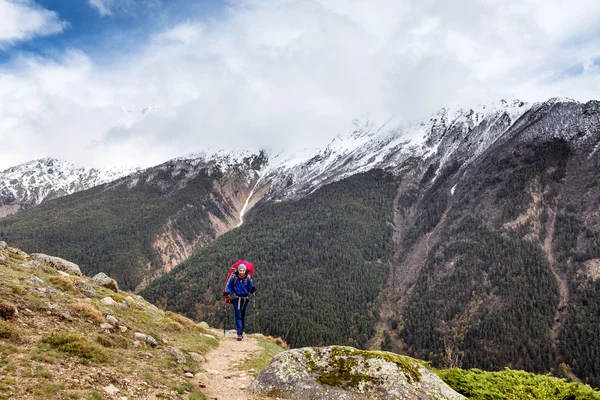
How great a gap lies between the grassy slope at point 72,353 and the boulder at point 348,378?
101 inches

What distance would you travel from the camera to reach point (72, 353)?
10.6 metres

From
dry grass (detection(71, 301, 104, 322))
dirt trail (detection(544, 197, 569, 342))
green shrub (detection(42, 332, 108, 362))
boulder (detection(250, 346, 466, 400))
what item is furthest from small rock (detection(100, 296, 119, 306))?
dirt trail (detection(544, 197, 569, 342))

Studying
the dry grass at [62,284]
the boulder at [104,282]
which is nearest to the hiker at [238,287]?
the dry grass at [62,284]

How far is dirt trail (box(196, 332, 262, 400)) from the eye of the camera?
1127 centimetres

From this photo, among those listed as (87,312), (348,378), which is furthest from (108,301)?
(348,378)

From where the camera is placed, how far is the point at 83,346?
1093 cm

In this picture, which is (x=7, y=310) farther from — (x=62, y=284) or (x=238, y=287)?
(x=238, y=287)

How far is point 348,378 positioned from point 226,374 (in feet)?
18.7

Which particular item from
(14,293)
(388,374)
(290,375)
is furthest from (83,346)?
(388,374)

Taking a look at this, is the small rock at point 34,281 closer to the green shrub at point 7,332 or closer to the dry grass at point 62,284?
the dry grass at point 62,284

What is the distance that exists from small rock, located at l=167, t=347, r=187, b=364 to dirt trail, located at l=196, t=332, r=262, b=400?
3.18ft

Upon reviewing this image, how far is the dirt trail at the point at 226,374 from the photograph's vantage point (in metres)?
11.3

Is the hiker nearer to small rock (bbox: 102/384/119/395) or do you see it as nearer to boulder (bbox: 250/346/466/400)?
boulder (bbox: 250/346/466/400)

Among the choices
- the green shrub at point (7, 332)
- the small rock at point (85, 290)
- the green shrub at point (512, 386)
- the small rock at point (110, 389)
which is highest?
the small rock at point (85, 290)
